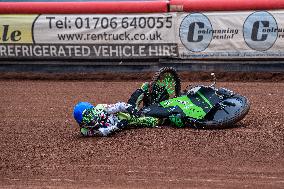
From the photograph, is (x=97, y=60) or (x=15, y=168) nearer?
(x=15, y=168)

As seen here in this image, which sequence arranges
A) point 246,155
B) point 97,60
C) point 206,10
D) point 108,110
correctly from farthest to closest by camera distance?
point 97,60 < point 206,10 < point 108,110 < point 246,155

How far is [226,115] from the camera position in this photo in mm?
9805

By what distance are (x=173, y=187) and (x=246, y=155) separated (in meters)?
1.44

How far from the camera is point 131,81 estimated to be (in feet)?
53.9

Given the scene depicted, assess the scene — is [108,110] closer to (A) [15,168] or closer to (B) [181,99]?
(B) [181,99]

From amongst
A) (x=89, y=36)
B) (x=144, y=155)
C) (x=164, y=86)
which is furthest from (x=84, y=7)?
(x=144, y=155)

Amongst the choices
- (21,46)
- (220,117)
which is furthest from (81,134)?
(21,46)

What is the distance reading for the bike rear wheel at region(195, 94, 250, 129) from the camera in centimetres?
973

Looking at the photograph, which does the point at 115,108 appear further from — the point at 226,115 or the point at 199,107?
the point at 226,115

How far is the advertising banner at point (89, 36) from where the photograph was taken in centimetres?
1642

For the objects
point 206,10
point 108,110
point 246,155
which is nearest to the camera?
point 246,155

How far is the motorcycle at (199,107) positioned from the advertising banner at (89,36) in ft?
19.9

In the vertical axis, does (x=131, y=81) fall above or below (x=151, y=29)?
below

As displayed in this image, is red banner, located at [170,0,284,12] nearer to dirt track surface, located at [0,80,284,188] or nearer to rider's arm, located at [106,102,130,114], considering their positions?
dirt track surface, located at [0,80,284,188]
